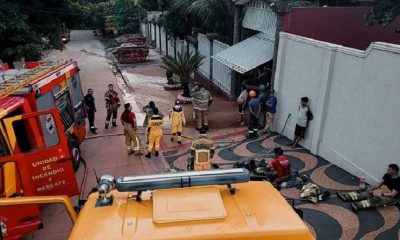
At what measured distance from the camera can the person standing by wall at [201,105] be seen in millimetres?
11695

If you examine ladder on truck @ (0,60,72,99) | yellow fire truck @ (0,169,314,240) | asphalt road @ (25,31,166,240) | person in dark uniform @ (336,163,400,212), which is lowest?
asphalt road @ (25,31,166,240)

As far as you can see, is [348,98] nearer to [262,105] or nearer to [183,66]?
[262,105]

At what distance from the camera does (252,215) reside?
272cm

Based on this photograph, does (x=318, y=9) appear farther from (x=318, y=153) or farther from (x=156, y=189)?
(x=156, y=189)

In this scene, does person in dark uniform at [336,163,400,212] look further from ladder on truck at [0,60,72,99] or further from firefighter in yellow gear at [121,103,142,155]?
ladder on truck at [0,60,72,99]

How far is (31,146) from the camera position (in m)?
6.88

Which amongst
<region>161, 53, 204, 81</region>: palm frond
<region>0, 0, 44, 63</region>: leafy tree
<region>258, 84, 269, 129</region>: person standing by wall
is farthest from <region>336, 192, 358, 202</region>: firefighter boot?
<region>0, 0, 44, 63</region>: leafy tree

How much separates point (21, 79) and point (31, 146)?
1.75 metres

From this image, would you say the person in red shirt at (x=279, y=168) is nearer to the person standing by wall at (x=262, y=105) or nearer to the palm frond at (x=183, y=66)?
the person standing by wall at (x=262, y=105)

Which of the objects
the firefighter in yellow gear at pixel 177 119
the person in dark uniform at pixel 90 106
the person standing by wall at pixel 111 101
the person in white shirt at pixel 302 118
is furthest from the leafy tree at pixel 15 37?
the person in white shirt at pixel 302 118

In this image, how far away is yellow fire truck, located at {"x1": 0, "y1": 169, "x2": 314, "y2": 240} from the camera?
2.54 meters

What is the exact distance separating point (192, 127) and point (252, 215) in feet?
31.9

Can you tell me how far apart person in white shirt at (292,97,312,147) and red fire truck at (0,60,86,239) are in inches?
218

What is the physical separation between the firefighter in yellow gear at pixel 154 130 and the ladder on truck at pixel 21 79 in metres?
2.65
